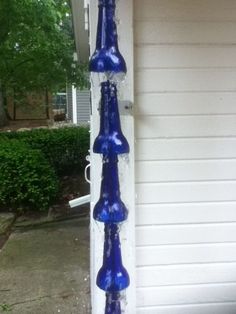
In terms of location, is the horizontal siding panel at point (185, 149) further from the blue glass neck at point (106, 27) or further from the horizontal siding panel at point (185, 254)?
the blue glass neck at point (106, 27)

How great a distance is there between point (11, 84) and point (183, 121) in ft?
19.7

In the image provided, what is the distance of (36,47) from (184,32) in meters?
5.33

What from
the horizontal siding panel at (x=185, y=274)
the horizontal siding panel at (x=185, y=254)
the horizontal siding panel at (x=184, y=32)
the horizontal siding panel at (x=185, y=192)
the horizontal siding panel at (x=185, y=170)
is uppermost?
the horizontal siding panel at (x=184, y=32)

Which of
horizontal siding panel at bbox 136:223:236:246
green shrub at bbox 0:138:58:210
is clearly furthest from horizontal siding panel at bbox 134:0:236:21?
green shrub at bbox 0:138:58:210

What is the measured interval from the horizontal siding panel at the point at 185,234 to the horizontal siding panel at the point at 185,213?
3cm

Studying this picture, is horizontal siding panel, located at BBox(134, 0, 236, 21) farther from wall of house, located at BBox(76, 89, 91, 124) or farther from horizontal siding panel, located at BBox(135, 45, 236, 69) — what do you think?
wall of house, located at BBox(76, 89, 91, 124)

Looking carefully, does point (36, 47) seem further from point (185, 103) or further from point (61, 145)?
point (185, 103)

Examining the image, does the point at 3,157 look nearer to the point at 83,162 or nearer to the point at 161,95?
the point at 83,162

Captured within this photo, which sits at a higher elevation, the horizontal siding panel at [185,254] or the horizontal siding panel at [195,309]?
the horizontal siding panel at [185,254]

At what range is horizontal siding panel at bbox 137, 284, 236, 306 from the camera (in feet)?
7.59

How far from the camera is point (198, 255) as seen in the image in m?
2.29

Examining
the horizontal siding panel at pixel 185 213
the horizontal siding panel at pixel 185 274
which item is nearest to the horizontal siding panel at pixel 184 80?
the horizontal siding panel at pixel 185 213

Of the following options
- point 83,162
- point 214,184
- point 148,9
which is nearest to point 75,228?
point 83,162

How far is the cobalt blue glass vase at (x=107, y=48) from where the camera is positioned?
129 cm
